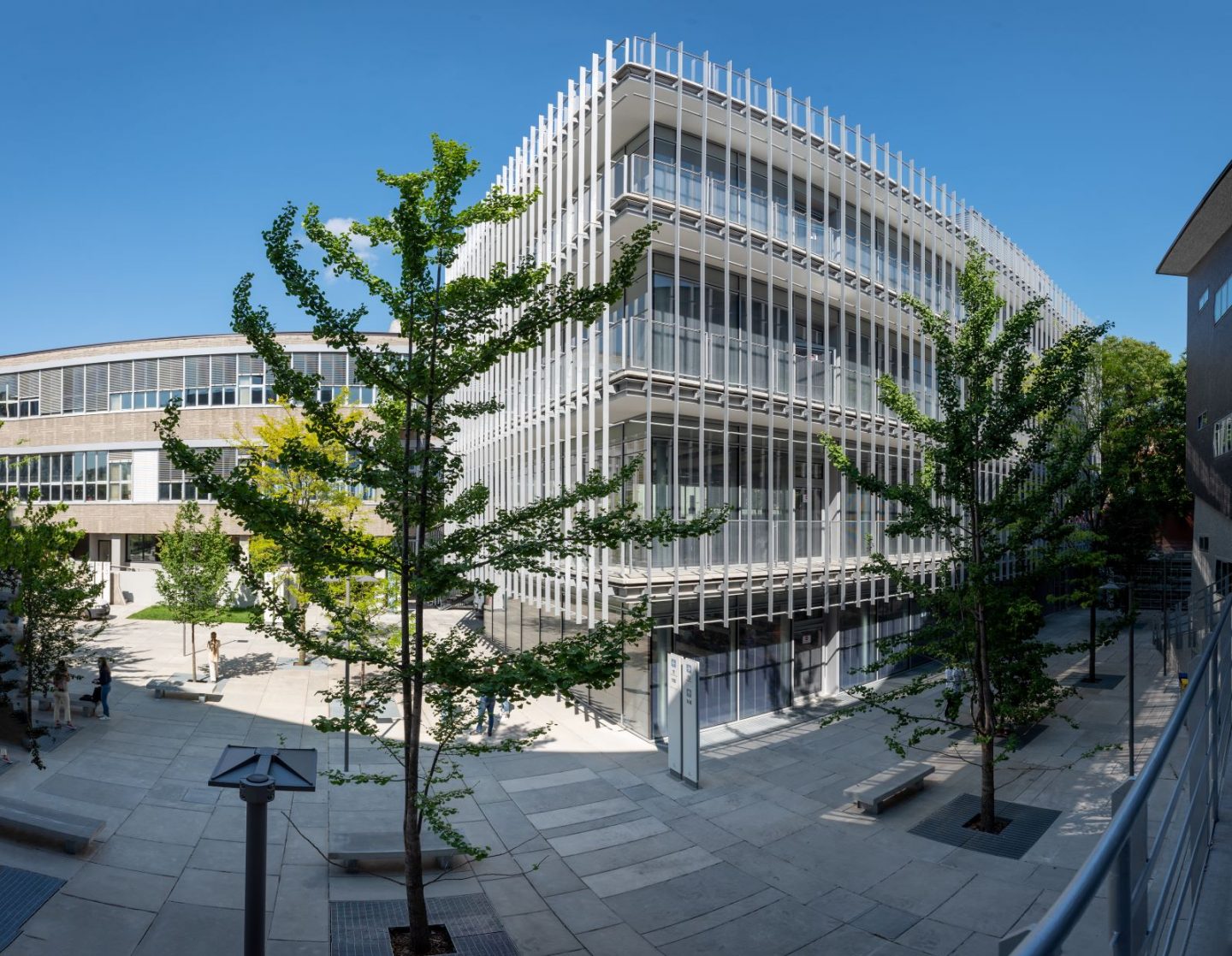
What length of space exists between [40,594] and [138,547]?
31.1 metres

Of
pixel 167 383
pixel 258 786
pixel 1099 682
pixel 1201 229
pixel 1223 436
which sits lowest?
pixel 1099 682

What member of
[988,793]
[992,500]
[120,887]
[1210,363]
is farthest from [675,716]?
[1210,363]

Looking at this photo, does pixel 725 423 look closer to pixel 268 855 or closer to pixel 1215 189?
pixel 268 855

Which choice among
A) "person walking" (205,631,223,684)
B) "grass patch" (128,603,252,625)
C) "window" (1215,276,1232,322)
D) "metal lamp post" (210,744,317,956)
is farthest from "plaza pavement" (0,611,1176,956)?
"grass patch" (128,603,252,625)

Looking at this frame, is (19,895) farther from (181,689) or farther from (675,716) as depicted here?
(181,689)

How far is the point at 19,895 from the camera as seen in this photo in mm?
10305

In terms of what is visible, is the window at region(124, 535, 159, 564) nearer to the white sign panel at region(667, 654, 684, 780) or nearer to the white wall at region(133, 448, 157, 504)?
the white wall at region(133, 448, 157, 504)

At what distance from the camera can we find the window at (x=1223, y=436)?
24.2 m

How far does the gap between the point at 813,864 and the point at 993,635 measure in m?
5.28

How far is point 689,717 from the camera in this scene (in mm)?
15906

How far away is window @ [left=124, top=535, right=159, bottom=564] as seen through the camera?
45312 mm

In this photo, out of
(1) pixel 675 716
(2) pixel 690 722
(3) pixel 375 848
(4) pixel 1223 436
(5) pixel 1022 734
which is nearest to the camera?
(3) pixel 375 848

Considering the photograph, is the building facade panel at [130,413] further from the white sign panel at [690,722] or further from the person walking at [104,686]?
the white sign panel at [690,722]

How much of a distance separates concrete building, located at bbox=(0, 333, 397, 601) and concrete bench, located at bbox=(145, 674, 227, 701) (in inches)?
792
